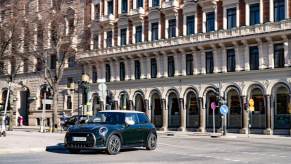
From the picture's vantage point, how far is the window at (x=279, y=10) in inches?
1732

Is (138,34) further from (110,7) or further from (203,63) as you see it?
(203,63)

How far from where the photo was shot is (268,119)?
44.7 meters

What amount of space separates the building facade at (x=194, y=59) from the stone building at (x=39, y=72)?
2.78 m

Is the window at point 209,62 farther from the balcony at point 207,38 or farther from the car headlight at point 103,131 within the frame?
the car headlight at point 103,131

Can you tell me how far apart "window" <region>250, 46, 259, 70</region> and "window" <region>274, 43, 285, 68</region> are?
1728 mm

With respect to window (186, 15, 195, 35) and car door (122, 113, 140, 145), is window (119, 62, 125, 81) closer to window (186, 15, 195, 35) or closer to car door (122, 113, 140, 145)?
window (186, 15, 195, 35)

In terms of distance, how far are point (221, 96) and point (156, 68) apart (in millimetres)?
9627

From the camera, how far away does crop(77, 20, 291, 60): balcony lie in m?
43.7

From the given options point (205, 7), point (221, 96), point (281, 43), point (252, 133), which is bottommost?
point (252, 133)

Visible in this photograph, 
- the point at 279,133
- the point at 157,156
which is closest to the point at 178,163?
the point at 157,156

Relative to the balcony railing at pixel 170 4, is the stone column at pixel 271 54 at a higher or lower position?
lower

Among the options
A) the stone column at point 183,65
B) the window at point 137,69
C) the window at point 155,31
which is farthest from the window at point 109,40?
Answer: the stone column at point 183,65

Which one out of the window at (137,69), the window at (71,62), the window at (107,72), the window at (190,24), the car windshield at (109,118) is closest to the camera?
the car windshield at (109,118)

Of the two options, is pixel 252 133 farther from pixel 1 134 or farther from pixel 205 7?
pixel 1 134
